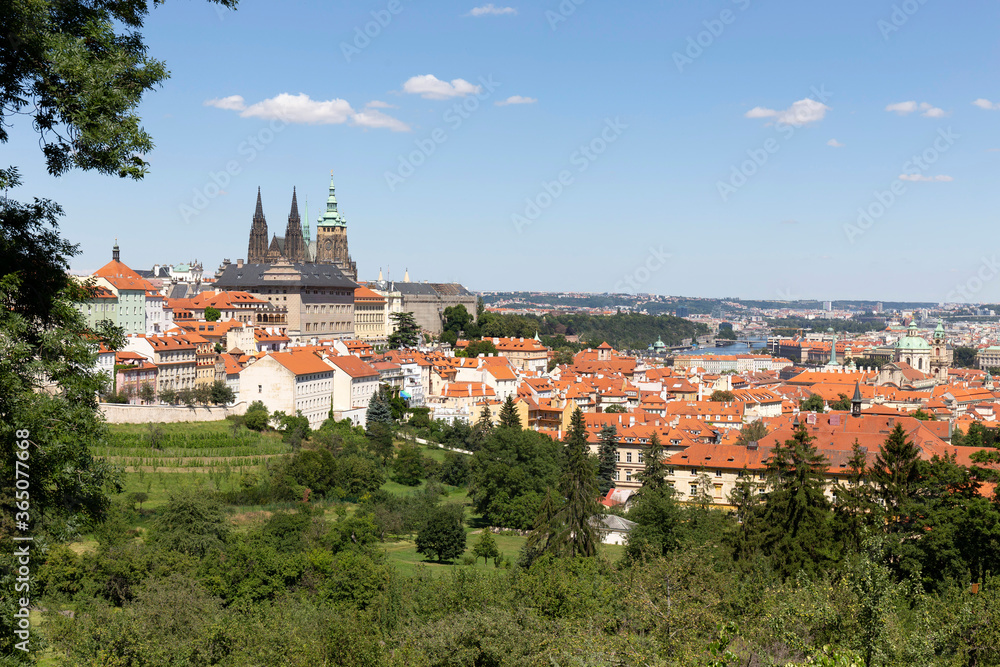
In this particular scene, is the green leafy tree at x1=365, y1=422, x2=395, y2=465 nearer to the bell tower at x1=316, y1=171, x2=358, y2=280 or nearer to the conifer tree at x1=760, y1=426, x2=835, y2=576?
the conifer tree at x1=760, y1=426, x2=835, y2=576

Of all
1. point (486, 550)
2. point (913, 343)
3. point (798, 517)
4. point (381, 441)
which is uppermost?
point (913, 343)

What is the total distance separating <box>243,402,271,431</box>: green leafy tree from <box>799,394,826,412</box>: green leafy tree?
5400cm

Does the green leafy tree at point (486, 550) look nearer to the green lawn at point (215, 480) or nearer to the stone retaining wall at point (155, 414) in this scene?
the green lawn at point (215, 480)

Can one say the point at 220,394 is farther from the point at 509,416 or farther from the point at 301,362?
the point at 509,416

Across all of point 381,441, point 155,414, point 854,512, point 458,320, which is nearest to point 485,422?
point 381,441

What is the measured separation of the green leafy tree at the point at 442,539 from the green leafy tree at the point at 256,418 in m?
19.4

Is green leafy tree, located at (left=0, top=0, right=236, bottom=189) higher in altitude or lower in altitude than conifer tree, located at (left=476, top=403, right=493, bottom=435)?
higher

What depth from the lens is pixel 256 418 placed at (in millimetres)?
58875

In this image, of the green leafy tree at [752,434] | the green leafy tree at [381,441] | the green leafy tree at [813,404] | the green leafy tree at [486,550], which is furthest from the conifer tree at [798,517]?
the green leafy tree at [813,404]

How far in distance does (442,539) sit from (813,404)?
6296 centimetres

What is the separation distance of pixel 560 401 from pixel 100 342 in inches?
2791

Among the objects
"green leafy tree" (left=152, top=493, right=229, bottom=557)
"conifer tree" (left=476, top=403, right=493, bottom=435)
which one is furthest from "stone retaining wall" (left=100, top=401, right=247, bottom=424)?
"conifer tree" (left=476, top=403, right=493, bottom=435)

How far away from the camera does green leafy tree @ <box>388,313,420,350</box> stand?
10006cm

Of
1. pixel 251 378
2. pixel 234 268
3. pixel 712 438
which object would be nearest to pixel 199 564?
pixel 251 378
